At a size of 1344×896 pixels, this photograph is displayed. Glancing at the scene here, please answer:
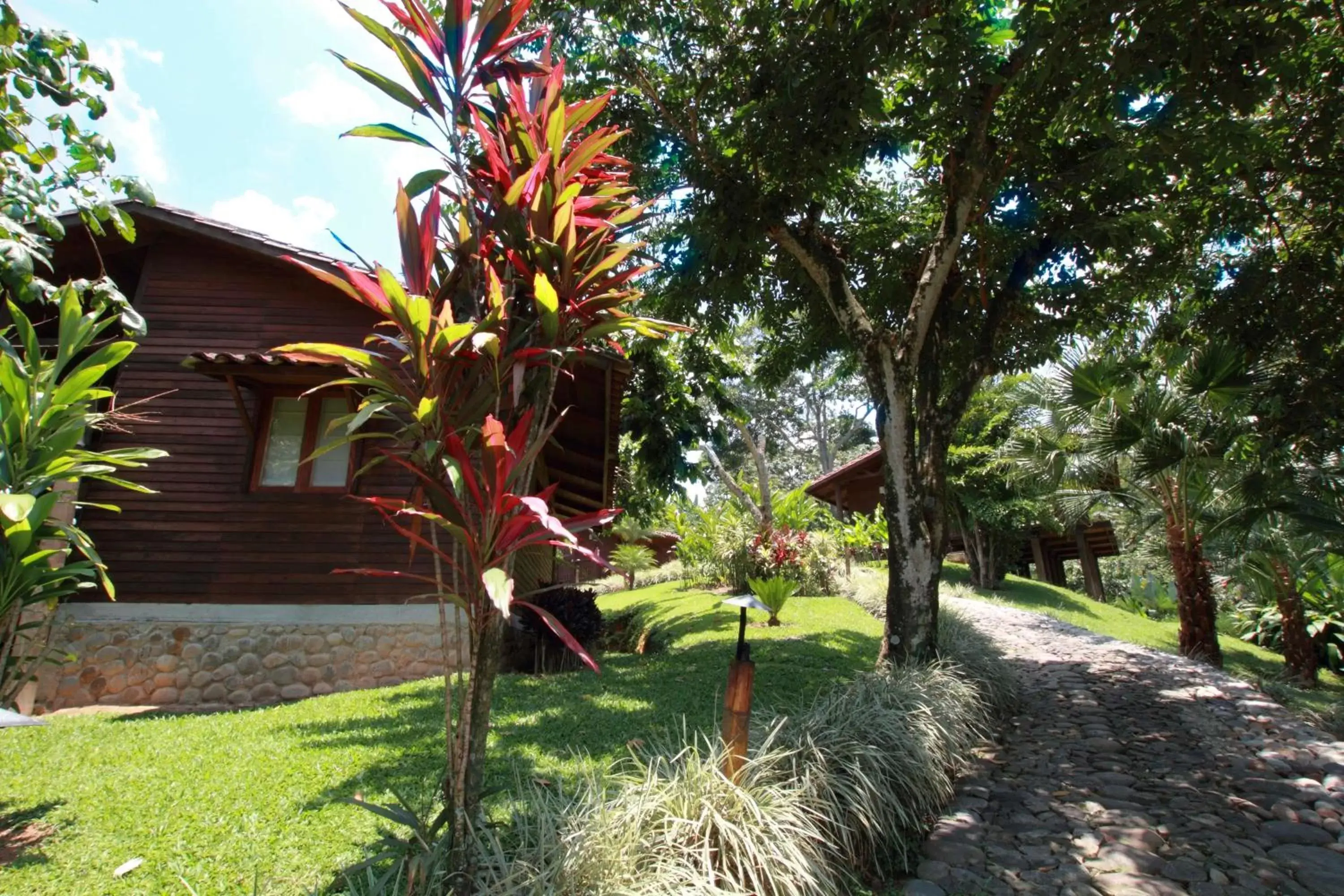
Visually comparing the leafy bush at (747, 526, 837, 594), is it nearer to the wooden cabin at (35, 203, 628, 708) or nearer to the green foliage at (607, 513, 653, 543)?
the wooden cabin at (35, 203, 628, 708)

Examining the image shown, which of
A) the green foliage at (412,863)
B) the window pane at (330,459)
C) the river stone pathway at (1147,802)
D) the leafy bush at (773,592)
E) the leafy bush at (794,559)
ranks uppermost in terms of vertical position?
the window pane at (330,459)

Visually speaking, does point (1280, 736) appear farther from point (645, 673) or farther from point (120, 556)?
point (120, 556)

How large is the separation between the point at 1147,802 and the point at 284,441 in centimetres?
943

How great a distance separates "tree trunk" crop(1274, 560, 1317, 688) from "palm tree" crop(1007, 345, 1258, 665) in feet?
4.08

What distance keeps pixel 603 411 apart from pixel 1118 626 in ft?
47.6

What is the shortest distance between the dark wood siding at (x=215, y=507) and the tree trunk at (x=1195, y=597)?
37.0 feet

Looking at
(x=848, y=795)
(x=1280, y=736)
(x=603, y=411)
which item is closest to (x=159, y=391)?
(x=603, y=411)

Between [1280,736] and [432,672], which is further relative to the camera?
[432,672]

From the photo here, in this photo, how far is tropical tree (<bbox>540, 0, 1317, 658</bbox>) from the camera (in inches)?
211

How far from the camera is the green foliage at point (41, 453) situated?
386 centimetres

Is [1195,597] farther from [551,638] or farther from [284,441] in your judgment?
[284,441]

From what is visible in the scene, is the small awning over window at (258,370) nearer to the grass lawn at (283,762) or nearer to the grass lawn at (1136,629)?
the grass lawn at (283,762)

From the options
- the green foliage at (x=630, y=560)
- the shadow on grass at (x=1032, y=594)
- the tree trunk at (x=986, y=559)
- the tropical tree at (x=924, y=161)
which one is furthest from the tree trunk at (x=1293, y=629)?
the green foliage at (x=630, y=560)

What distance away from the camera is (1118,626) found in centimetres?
1672
